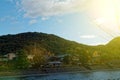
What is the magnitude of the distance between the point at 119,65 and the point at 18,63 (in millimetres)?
57415

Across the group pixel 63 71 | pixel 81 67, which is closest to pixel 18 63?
pixel 63 71

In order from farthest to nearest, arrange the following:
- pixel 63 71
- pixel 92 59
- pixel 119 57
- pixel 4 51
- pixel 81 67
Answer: pixel 4 51 < pixel 119 57 < pixel 92 59 < pixel 81 67 < pixel 63 71

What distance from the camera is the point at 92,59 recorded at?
147 meters

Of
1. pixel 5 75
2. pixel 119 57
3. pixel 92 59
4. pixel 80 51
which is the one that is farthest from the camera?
pixel 119 57

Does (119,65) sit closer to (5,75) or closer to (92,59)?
(92,59)

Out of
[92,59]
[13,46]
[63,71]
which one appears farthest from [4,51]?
[63,71]

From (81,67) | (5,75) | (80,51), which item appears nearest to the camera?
(5,75)

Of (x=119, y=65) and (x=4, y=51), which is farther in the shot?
(x=4, y=51)

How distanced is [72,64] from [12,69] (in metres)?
33.0

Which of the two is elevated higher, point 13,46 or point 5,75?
point 13,46

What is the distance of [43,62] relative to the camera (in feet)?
420

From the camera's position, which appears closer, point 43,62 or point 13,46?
point 43,62

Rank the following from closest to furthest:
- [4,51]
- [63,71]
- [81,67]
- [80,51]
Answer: [63,71]
[81,67]
[80,51]
[4,51]

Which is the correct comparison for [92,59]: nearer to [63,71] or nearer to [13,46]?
[63,71]
